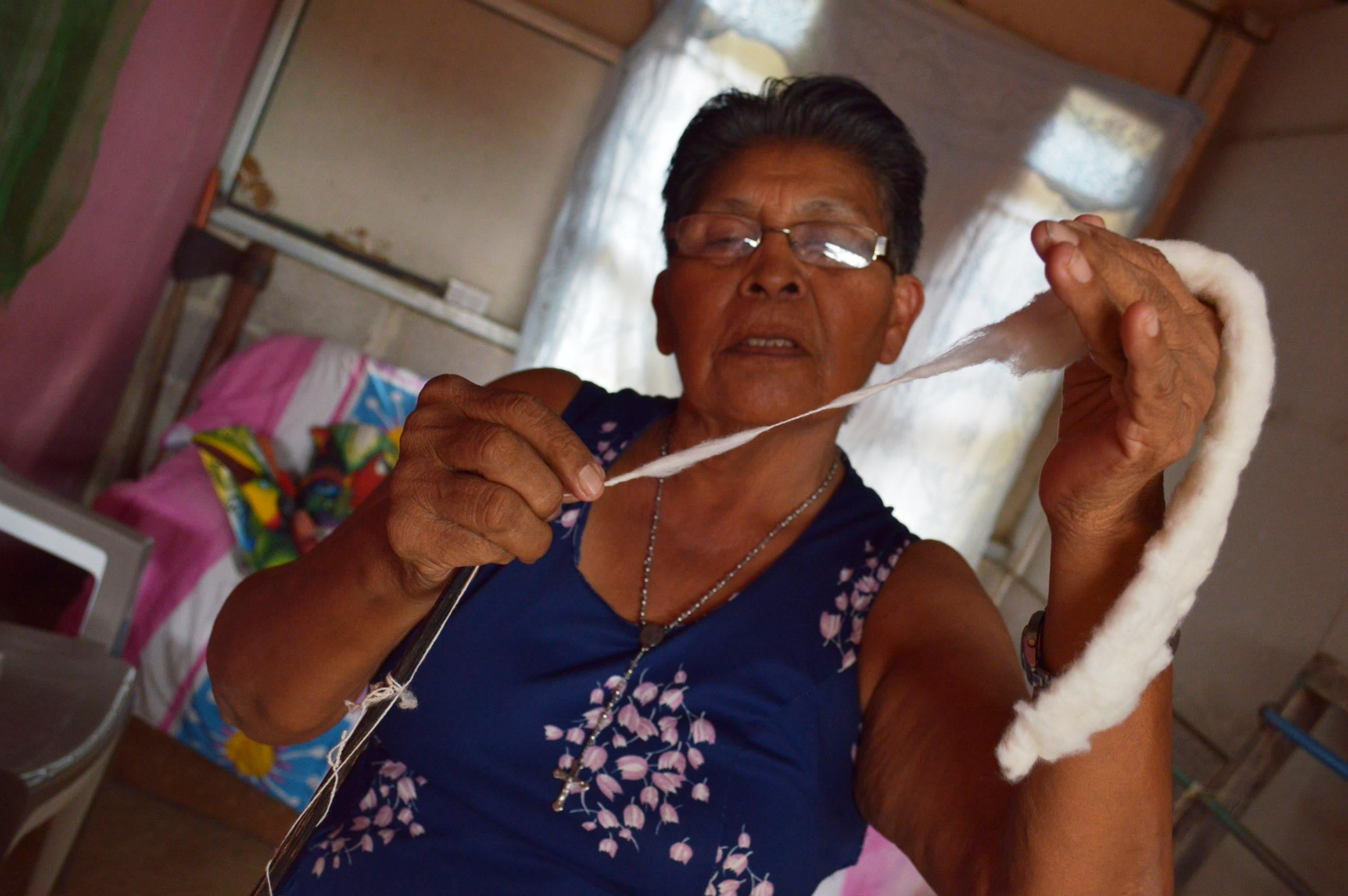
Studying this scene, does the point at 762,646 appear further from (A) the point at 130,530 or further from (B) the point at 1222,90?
(B) the point at 1222,90

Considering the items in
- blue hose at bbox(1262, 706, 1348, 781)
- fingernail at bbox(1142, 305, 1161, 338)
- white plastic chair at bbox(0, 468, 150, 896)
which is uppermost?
fingernail at bbox(1142, 305, 1161, 338)

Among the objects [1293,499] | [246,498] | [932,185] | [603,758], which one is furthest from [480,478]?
[932,185]

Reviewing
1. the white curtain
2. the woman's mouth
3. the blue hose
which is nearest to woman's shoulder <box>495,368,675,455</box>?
the woman's mouth

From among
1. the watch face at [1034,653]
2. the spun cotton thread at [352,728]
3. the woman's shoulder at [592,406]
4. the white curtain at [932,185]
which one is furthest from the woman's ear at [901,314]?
the white curtain at [932,185]

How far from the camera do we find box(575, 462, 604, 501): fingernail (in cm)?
75

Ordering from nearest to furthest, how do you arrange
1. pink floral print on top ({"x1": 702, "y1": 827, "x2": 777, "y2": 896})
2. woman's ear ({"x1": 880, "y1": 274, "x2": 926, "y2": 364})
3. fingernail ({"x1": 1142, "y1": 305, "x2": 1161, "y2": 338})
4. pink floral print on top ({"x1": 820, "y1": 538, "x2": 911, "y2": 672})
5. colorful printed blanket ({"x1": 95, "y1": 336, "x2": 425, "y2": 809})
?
fingernail ({"x1": 1142, "y1": 305, "x2": 1161, "y2": 338}) < pink floral print on top ({"x1": 702, "y1": 827, "x2": 777, "y2": 896}) < pink floral print on top ({"x1": 820, "y1": 538, "x2": 911, "y2": 672}) < woman's ear ({"x1": 880, "y1": 274, "x2": 926, "y2": 364}) < colorful printed blanket ({"x1": 95, "y1": 336, "x2": 425, "y2": 809})

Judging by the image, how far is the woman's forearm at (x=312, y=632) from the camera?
902mm

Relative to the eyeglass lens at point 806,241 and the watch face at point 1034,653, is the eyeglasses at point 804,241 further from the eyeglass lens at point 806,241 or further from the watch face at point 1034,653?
the watch face at point 1034,653

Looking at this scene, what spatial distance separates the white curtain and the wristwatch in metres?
1.90

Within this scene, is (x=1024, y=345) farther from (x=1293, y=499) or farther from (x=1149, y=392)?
(x=1293, y=499)

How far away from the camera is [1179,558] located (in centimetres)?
61

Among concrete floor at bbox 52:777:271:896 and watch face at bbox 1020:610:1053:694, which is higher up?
watch face at bbox 1020:610:1053:694

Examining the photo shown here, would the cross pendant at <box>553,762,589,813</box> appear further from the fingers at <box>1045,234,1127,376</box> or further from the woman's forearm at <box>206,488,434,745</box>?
the fingers at <box>1045,234,1127,376</box>

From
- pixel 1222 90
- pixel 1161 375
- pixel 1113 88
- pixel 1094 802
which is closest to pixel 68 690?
pixel 1094 802
